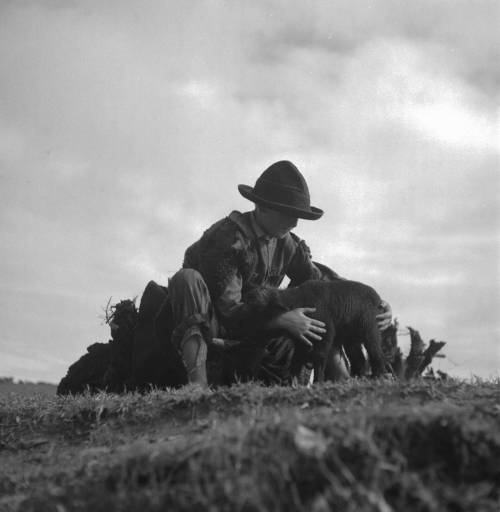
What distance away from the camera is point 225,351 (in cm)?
673

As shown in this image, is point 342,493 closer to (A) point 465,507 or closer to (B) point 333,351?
(A) point 465,507

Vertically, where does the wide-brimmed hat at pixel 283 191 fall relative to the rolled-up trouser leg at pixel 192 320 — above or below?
above

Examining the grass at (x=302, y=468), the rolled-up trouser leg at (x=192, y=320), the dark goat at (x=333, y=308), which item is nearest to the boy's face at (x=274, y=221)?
the dark goat at (x=333, y=308)

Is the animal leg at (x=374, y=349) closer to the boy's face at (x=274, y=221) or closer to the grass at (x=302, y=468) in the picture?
the boy's face at (x=274, y=221)

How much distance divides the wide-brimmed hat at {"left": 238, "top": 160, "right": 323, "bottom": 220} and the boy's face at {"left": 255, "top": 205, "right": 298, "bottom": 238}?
0.09 m

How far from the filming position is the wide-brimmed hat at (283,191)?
22.0 feet

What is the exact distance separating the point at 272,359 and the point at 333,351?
0.62 metres

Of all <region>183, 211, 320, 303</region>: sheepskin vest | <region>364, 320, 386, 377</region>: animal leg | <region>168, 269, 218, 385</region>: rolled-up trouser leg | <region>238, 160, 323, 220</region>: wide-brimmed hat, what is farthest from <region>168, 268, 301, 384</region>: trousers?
<region>238, 160, 323, 220</region>: wide-brimmed hat

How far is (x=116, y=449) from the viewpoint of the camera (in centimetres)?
439

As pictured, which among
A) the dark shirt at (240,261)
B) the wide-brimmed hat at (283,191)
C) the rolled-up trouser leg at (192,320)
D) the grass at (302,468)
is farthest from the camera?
the wide-brimmed hat at (283,191)

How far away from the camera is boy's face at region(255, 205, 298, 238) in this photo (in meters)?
6.80

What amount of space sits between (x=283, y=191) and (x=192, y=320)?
1485 mm

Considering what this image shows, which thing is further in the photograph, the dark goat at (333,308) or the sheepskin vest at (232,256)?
the sheepskin vest at (232,256)

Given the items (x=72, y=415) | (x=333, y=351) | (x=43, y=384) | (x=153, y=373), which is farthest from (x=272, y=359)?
(x=43, y=384)
